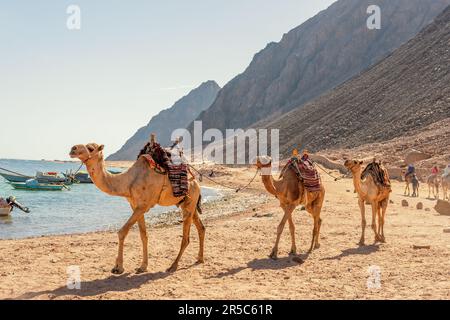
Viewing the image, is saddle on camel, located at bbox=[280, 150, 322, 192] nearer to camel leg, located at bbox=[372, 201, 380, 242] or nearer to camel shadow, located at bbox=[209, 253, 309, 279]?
camel shadow, located at bbox=[209, 253, 309, 279]

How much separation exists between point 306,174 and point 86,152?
545 centimetres

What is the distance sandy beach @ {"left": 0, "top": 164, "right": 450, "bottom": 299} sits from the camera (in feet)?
25.6

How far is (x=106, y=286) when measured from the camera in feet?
Result: 27.4

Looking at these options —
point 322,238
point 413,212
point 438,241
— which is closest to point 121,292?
point 322,238

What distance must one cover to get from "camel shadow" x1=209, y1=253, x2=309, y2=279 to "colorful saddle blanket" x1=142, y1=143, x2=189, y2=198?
1.91 meters

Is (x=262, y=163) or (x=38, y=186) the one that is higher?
(x=262, y=163)

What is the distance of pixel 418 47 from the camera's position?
263 feet

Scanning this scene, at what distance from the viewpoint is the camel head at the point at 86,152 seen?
27.8ft

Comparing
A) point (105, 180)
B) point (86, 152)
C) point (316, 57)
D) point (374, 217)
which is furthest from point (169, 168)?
point (316, 57)

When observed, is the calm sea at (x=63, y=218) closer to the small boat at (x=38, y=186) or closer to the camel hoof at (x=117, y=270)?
the small boat at (x=38, y=186)

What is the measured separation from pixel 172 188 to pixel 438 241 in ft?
24.2

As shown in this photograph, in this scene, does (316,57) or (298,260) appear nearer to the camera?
(298,260)

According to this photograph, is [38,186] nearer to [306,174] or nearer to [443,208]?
[443,208]

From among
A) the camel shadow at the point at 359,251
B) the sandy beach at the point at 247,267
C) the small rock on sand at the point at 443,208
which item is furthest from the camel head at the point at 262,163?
the small rock on sand at the point at 443,208
